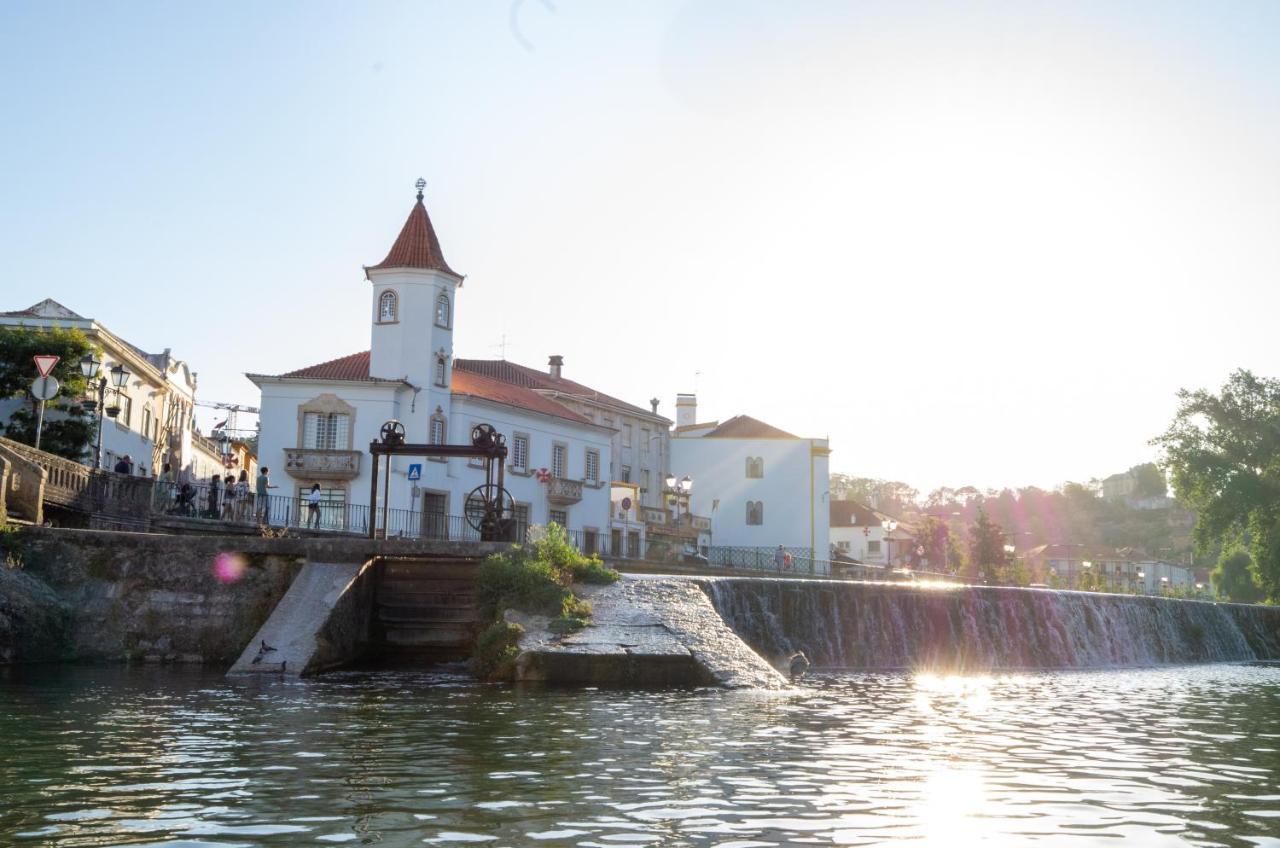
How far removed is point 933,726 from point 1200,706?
250 inches

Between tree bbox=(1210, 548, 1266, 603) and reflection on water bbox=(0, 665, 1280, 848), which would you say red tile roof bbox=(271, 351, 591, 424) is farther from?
tree bbox=(1210, 548, 1266, 603)

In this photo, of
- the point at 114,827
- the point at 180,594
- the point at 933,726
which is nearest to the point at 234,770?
the point at 114,827

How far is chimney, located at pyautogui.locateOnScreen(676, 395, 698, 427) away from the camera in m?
91.8

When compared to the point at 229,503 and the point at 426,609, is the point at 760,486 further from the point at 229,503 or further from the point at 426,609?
the point at 426,609

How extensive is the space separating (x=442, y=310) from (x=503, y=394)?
24.4 feet

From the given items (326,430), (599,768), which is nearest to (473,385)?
(326,430)

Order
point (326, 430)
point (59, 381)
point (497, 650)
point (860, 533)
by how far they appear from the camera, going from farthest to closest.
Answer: point (860, 533)
point (326, 430)
point (59, 381)
point (497, 650)

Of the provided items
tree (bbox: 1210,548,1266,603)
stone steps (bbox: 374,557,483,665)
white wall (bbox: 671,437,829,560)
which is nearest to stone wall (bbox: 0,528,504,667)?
stone steps (bbox: 374,557,483,665)

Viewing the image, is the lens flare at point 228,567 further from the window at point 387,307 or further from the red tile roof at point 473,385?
the window at point 387,307

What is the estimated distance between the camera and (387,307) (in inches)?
2260

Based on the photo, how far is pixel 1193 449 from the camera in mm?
65875

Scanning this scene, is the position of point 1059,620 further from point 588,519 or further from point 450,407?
point 588,519

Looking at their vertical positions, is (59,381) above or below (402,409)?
below

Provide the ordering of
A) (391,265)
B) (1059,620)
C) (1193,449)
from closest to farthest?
(1059,620) < (391,265) < (1193,449)
